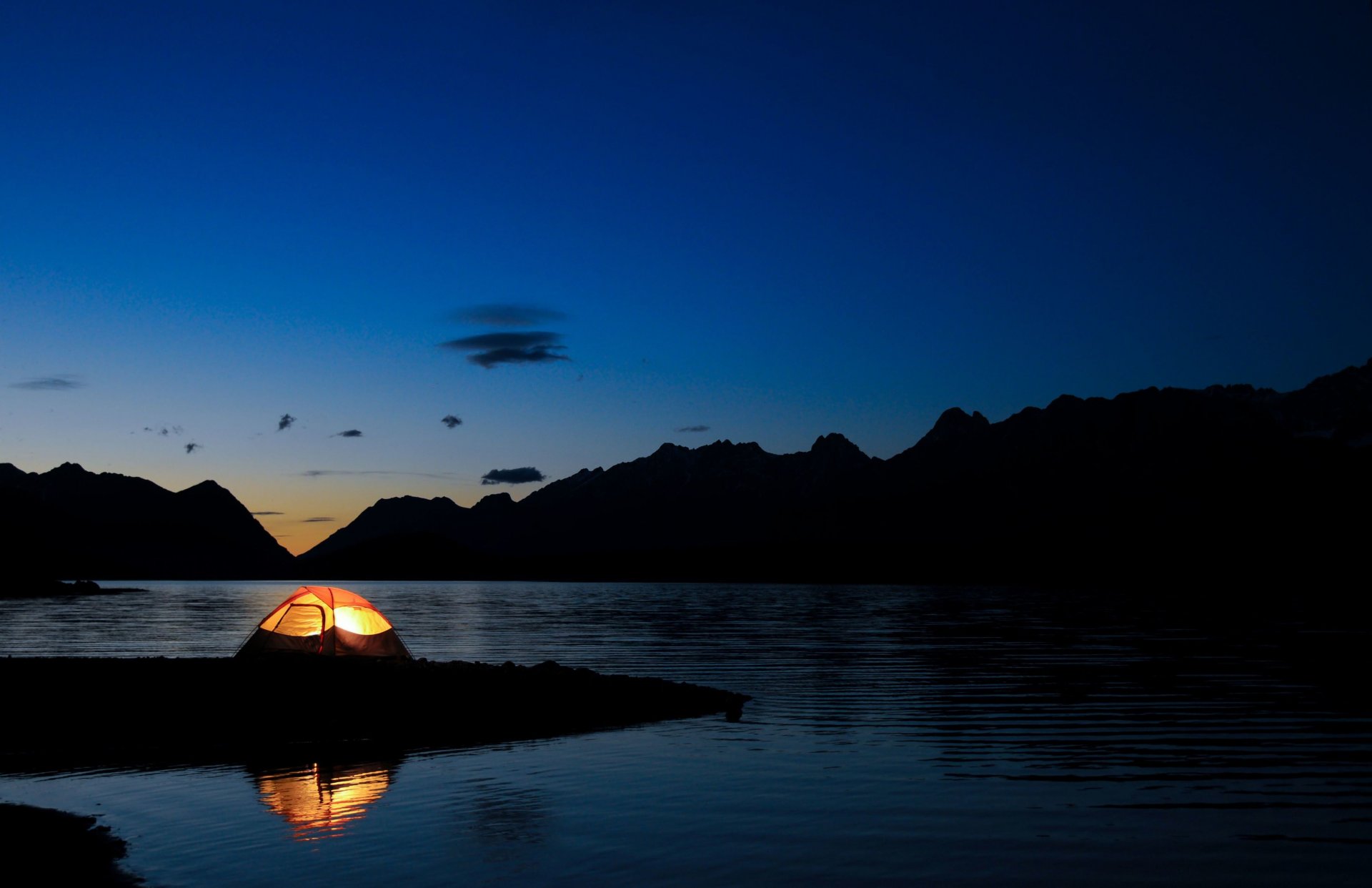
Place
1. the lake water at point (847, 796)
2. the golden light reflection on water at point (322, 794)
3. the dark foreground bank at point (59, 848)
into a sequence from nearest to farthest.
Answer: the dark foreground bank at point (59, 848)
the lake water at point (847, 796)
the golden light reflection on water at point (322, 794)

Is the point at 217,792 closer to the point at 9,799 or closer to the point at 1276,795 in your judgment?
the point at 9,799

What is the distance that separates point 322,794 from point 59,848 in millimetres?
5284

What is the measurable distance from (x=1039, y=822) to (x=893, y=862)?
149 inches

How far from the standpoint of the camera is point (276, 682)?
30734 mm

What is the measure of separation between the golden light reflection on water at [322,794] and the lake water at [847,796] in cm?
9

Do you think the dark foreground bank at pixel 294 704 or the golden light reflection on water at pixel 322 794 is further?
the dark foreground bank at pixel 294 704

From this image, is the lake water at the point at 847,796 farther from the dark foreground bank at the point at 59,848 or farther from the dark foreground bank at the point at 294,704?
the dark foreground bank at the point at 294,704

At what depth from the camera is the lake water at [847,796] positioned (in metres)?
15.8

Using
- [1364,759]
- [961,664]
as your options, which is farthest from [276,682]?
[961,664]

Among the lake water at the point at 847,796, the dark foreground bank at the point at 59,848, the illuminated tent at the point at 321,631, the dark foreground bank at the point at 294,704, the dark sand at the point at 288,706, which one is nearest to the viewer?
the dark foreground bank at the point at 59,848

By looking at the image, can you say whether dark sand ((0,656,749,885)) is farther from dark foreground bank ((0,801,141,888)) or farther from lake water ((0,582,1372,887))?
dark foreground bank ((0,801,141,888))

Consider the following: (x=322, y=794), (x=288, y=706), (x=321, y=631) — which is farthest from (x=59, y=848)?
(x=321, y=631)

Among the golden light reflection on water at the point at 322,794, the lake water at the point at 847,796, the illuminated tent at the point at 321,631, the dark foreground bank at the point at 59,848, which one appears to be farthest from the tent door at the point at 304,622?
the dark foreground bank at the point at 59,848

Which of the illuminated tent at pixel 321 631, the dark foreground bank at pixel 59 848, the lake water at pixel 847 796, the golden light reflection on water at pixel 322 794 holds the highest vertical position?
the illuminated tent at pixel 321 631
